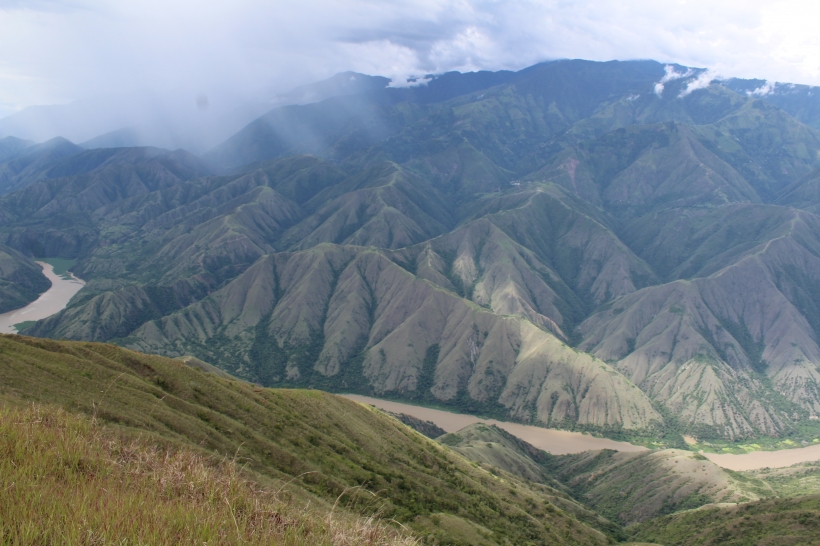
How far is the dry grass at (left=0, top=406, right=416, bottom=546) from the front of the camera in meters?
8.15

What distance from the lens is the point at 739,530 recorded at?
79.9m

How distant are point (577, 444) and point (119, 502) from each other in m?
181

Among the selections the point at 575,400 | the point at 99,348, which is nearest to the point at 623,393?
the point at 575,400

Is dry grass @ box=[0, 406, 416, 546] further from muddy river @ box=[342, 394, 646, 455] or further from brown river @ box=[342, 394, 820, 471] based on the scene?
muddy river @ box=[342, 394, 646, 455]

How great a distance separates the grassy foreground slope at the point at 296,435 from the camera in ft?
139

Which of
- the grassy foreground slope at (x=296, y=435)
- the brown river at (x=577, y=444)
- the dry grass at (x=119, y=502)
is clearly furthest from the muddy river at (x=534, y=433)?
the dry grass at (x=119, y=502)

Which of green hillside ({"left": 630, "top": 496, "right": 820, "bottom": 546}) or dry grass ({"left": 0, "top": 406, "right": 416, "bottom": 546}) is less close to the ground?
dry grass ({"left": 0, "top": 406, "right": 416, "bottom": 546})

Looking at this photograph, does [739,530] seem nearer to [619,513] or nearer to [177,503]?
[619,513]

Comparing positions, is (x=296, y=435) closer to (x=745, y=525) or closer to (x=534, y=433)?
(x=745, y=525)

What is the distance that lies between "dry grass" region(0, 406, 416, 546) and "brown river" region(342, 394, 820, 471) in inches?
6637

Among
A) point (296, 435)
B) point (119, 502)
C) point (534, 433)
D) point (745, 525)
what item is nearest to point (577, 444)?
point (534, 433)

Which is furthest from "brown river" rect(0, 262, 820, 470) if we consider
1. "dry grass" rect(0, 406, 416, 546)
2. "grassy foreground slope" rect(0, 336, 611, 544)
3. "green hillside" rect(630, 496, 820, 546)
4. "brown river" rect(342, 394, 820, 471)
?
"dry grass" rect(0, 406, 416, 546)

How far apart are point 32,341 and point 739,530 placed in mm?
100814

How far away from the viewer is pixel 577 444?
17138 centimetres
